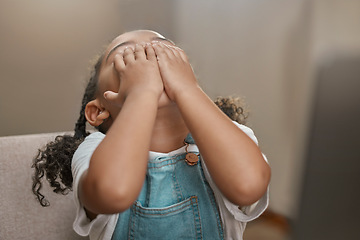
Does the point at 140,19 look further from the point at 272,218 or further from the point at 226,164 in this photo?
the point at 226,164

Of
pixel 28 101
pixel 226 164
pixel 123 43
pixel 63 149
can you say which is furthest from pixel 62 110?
pixel 226 164

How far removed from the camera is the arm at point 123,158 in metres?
0.55

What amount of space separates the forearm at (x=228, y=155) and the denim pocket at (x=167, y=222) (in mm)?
114

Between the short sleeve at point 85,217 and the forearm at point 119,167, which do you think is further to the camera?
the short sleeve at point 85,217

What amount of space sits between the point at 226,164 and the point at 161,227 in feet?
0.62

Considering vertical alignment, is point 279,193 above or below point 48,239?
below

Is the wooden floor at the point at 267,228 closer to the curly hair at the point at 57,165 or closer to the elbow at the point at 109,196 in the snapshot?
the curly hair at the point at 57,165

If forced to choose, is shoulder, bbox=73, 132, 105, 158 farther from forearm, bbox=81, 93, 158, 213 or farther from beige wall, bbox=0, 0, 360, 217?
beige wall, bbox=0, 0, 360, 217

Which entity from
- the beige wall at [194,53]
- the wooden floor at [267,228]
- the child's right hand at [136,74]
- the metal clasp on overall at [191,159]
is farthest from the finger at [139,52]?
the wooden floor at [267,228]

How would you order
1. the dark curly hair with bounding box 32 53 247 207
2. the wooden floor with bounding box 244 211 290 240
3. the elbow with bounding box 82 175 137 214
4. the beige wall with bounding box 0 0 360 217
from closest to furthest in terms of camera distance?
the elbow with bounding box 82 175 137 214 → the dark curly hair with bounding box 32 53 247 207 → the beige wall with bounding box 0 0 360 217 → the wooden floor with bounding box 244 211 290 240

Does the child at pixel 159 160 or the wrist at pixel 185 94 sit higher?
the wrist at pixel 185 94

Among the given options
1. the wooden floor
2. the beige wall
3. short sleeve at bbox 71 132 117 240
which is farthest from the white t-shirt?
the wooden floor

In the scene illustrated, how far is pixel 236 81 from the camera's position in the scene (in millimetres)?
1923

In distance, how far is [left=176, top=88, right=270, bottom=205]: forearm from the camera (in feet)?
1.99
